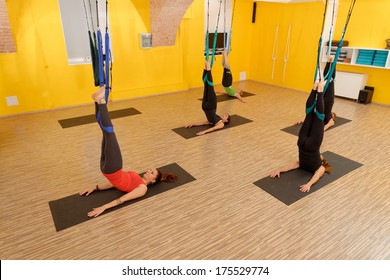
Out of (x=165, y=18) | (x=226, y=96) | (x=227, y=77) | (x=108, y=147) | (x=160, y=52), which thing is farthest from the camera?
(x=226, y=96)

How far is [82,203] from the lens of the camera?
2.77 m

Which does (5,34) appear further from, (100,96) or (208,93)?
(100,96)

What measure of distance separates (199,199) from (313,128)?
54.7 inches

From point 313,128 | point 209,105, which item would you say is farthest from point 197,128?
point 313,128

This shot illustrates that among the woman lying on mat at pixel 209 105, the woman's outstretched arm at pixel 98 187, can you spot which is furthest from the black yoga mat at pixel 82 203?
the woman lying on mat at pixel 209 105

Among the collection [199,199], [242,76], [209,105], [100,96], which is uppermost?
[100,96]

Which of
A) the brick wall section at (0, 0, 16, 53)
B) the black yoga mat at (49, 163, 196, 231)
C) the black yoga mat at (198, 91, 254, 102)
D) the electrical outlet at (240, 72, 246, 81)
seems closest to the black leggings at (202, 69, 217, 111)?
the black yoga mat at (49, 163, 196, 231)

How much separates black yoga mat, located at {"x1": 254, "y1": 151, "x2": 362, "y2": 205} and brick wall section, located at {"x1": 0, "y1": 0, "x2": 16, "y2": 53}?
182 inches

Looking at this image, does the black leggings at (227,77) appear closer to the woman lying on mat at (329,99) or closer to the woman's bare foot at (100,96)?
the woman lying on mat at (329,99)

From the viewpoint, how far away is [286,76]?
7250 millimetres

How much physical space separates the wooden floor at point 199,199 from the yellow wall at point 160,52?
79 centimetres

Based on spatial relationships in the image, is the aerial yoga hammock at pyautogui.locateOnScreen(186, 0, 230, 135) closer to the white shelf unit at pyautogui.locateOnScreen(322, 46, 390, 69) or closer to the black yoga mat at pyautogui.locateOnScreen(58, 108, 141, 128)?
the black yoga mat at pyautogui.locateOnScreen(58, 108, 141, 128)

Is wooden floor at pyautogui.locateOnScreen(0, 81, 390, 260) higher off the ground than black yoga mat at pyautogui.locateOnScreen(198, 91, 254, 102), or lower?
lower

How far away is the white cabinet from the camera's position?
19.1 feet
